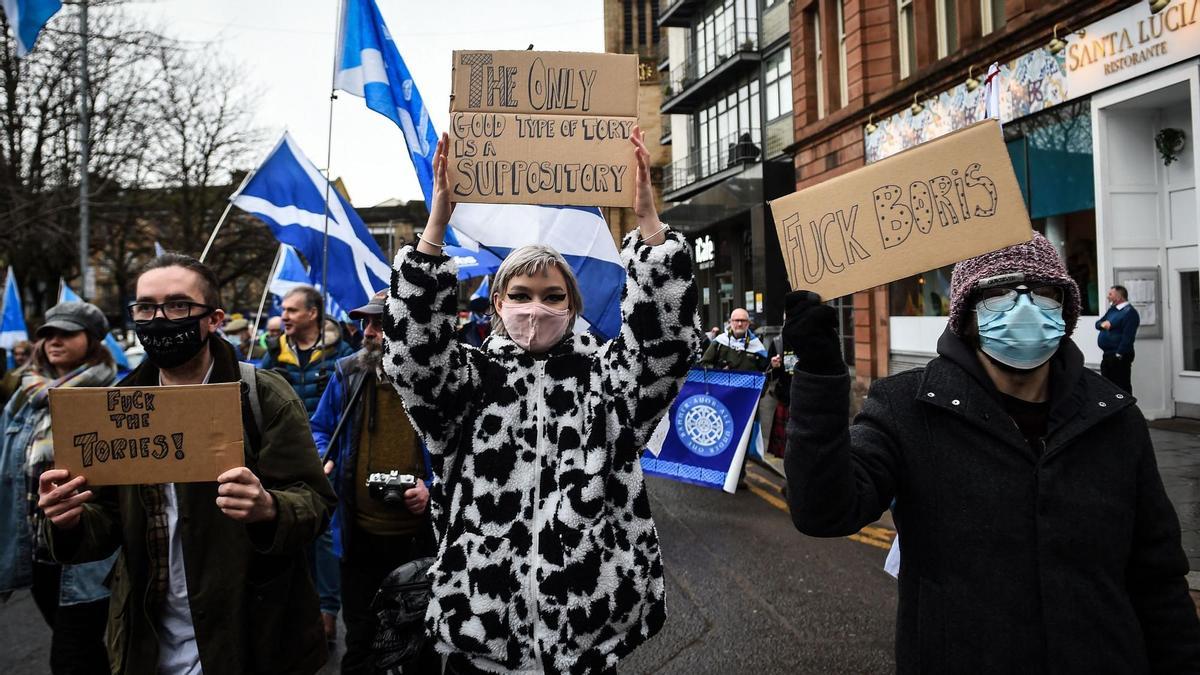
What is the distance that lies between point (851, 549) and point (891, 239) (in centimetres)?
456

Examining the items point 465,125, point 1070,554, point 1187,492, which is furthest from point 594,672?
point 1187,492

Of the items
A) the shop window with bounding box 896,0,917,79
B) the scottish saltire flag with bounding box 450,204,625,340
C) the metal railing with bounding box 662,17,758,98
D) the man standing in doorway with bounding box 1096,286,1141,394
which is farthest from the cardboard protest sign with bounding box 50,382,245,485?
the metal railing with bounding box 662,17,758,98

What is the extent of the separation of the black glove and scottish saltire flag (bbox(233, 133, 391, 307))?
4916 mm

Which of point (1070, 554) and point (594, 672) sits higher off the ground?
point (1070, 554)

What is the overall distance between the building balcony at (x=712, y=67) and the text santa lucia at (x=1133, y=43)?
15875 millimetres

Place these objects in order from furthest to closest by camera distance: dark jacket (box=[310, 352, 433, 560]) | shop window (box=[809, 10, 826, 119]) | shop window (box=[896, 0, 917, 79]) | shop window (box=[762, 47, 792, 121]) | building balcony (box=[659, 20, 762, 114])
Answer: building balcony (box=[659, 20, 762, 114]) < shop window (box=[762, 47, 792, 121]) < shop window (box=[809, 10, 826, 119]) < shop window (box=[896, 0, 917, 79]) < dark jacket (box=[310, 352, 433, 560])

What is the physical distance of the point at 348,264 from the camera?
6.30m

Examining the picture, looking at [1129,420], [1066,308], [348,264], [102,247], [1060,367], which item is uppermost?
[102,247]

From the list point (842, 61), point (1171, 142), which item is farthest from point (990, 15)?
point (842, 61)

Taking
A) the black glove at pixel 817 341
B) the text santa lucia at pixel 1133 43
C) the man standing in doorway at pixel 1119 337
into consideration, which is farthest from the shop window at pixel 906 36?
the black glove at pixel 817 341

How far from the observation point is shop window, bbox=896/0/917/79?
16.5 meters

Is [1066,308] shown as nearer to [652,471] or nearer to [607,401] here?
[607,401]

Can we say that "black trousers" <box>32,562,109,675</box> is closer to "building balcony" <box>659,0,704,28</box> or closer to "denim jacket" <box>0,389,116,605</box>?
"denim jacket" <box>0,389,116,605</box>

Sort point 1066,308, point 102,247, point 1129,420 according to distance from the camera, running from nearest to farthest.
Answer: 1. point 1129,420
2. point 1066,308
3. point 102,247
